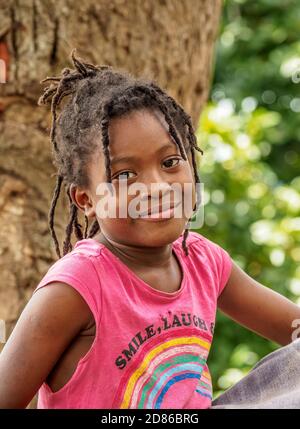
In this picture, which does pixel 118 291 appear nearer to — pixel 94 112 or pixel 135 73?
pixel 94 112

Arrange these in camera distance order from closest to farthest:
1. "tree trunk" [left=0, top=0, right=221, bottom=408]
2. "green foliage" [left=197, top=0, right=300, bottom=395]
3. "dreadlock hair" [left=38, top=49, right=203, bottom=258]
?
1. "dreadlock hair" [left=38, top=49, right=203, bottom=258]
2. "tree trunk" [left=0, top=0, right=221, bottom=408]
3. "green foliage" [left=197, top=0, right=300, bottom=395]

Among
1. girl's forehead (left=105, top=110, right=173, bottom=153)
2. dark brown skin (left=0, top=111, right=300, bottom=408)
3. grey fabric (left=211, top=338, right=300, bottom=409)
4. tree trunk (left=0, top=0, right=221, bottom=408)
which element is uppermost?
tree trunk (left=0, top=0, right=221, bottom=408)

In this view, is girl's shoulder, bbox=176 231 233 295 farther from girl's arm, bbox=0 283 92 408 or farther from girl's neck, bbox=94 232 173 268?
girl's arm, bbox=0 283 92 408

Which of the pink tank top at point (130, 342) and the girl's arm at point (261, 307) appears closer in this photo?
the pink tank top at point (130, 342)

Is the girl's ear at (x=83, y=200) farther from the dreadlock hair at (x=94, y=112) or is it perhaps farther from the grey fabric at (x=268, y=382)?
the grey fabric at (x=268, y=382)

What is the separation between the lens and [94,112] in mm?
1569

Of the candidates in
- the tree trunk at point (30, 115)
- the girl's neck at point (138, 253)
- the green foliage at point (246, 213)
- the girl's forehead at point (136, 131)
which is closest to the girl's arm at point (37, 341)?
the girl's neck at point (138, 253)

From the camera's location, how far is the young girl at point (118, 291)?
1.44 meters

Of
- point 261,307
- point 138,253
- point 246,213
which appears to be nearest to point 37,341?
point 138,253

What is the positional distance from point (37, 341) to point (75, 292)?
108 millimetres

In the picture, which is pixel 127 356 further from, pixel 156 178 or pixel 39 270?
pixel 39 270

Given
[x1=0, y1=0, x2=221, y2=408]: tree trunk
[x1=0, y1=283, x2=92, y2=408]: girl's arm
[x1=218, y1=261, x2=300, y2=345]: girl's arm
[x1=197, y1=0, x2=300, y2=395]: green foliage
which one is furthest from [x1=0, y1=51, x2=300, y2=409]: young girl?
[x1=197, y1=0, x2=300, y2=395]: green foliage

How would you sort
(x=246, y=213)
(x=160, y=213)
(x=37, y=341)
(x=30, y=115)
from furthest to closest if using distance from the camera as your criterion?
(x=246, y=213) → (x=30, y=115) → (x=160, y=213) → (x=37, y=341)

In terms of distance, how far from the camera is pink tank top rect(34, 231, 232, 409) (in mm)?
1476
